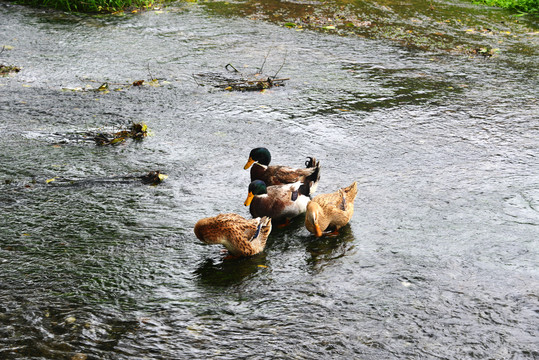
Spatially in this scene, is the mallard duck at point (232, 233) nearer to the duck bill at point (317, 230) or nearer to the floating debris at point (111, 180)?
the duck bill at point (317, 230)

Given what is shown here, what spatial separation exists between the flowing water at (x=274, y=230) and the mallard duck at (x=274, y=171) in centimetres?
30

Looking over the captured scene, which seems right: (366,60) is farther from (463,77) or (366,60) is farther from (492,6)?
(492,6)

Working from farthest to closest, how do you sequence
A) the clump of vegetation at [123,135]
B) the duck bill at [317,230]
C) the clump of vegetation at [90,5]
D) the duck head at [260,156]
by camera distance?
the clump of vegetation at [90,5], the clump of vegetation at [123,135], the duck head at [260,156], the duck bill at [317,230]

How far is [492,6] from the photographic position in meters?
14.1

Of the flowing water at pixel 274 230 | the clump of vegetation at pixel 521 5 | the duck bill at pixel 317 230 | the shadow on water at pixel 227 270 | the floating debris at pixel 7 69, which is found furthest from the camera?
the clump of vegetation at pixel 521 5

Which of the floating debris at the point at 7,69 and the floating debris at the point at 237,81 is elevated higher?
the floating debris at the point at 237,81

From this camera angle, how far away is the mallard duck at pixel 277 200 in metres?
5.13

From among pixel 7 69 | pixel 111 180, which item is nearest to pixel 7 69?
pixel 7 69

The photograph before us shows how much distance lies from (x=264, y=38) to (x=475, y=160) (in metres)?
5.92

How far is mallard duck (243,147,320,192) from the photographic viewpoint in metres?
5.55

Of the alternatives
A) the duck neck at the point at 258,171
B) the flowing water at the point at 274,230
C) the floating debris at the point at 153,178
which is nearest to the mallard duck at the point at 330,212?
the flowing water at the point at 274,230

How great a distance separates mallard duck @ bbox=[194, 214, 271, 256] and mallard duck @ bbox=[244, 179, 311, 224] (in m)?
0.38

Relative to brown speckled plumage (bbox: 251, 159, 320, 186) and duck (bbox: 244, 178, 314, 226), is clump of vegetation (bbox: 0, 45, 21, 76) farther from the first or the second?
duck (bbox: 244, 178, 314, 226)

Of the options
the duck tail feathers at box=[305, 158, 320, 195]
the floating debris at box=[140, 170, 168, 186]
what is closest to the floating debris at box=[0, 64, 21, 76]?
the floating debris at box=[140, 170, 168, 186]
